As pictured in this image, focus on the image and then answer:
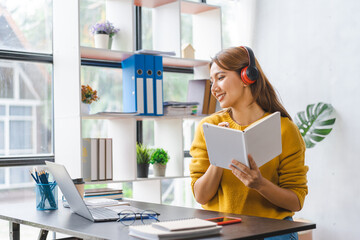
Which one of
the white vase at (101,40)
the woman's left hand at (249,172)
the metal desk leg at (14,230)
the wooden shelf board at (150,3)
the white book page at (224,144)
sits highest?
the wooden shelf board at (150,3)

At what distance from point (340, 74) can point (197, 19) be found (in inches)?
47.0

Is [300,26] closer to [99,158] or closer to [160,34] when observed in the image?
[160,34]

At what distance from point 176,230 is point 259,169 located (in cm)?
76

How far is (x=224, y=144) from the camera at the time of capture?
68.1 inches

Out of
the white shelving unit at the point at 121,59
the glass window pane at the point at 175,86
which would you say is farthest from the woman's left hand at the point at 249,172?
the glass window pane at the point at 175,86

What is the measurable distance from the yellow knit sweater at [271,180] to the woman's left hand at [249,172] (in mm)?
183

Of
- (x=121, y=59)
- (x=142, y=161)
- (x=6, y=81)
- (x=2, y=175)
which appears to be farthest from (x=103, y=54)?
(x=2, y=175)

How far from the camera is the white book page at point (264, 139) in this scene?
5.57 feet

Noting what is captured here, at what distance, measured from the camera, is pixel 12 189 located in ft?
10.4

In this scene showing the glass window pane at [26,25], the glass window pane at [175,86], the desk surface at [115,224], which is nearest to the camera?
the desk surface at [115,224]

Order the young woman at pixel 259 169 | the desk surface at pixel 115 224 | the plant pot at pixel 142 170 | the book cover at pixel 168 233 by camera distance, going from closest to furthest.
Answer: the book cover at pixel 168 233, the desk surface at pixel 115 224, the young woman at pixel 259 169, the plant pot at pixel 142 170

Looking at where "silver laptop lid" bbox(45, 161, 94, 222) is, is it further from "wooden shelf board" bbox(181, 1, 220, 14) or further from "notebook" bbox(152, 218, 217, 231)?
"wooden shelf board" bbox(181, 1, 220, 14)

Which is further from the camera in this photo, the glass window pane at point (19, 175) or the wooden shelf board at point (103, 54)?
the glass window pane at point (19, 175)

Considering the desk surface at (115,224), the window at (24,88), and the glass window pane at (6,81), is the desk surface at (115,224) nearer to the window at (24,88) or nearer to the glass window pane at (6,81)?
the window at (24,88)
